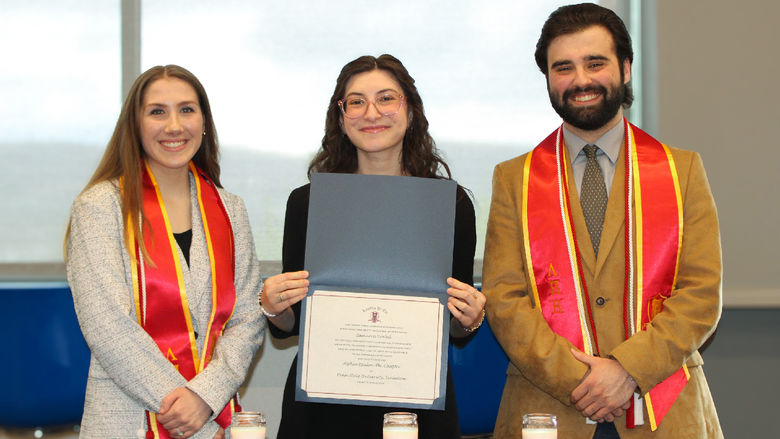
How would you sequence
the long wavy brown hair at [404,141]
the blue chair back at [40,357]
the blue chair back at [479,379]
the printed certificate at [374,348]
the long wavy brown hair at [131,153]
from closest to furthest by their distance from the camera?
the printed certificate at [374,348]
the long wavy brown hair at [131,153]
the long wavy brown hair at [404,141]
the blue chair back at [40,357]
the blue chair back at [479,379]

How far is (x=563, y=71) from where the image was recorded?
233 cm

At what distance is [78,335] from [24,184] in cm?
95

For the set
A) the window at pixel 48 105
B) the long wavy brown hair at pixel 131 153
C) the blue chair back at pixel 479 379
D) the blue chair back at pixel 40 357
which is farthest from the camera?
the window at pixel 48 105

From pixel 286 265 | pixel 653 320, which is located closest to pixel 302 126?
pixel 286 265

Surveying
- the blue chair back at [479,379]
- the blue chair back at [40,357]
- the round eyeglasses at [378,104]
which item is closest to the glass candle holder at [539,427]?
the round eyeglasses at [378,104]

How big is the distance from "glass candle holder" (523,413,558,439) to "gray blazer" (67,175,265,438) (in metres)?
1.09

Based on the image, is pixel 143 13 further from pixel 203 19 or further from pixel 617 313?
pixel 617 313

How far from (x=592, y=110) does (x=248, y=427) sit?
1.47 metres

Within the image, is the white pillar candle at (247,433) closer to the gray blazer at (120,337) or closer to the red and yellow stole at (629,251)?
the gray blazer at (120,337)

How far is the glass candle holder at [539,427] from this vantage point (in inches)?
51.6

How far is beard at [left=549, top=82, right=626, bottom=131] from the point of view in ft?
7.47

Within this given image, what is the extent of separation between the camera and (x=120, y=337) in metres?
2.09

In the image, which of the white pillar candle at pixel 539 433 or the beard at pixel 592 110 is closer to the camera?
the white pillar candle at pixel 539 433

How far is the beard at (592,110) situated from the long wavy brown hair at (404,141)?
1.38 feet
